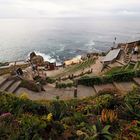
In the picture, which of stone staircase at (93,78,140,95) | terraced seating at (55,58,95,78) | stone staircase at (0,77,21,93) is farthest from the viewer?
terraced seating at (55,58,95,78)

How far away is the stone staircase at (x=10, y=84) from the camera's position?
72.3 feet

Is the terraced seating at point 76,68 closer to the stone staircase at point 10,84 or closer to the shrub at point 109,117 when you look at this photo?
the stone staircase at point 10,84

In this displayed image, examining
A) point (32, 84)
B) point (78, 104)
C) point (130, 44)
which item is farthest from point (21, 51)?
point (78, 104)

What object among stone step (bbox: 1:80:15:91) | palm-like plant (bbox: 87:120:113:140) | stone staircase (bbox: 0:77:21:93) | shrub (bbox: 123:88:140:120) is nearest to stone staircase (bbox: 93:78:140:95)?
shrub (bbox: 123:88:140:120)

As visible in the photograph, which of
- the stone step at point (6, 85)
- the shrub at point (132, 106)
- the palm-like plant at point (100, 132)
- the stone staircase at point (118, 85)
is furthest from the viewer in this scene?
the stone step at point (6, 85)

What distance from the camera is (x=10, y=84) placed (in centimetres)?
2328

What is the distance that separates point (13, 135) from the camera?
10.8m

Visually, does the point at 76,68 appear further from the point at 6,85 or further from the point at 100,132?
the point at 100,132

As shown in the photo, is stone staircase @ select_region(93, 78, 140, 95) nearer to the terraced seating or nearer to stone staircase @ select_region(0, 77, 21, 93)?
stone staircase @ select_region(0, 77, 21, 93)

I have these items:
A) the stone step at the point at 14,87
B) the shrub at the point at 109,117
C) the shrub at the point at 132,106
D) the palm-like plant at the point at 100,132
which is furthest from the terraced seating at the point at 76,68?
the palm-like plant at the point at 100,132

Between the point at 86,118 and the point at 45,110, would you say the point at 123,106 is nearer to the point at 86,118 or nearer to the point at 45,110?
the point at 86,118

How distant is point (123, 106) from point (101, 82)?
887cm

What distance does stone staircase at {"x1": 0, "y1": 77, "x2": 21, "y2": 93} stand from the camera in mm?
22038

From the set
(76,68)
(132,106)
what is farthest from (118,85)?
(76,68)
